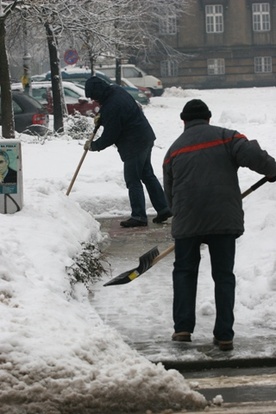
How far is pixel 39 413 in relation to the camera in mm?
5562

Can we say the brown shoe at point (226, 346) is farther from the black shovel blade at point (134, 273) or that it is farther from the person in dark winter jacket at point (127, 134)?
the person in dark winter jacket at point (127, 134)

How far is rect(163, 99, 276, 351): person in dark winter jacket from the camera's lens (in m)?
7.34

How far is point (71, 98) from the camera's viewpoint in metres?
35.2

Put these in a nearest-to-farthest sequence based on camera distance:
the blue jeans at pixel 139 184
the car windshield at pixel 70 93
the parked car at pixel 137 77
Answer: the blue jeans at pixel 139 184, the car windshield at pixel 70 93, the parked car at pixel 137 77

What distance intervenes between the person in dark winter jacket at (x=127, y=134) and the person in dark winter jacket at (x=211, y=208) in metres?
5.30

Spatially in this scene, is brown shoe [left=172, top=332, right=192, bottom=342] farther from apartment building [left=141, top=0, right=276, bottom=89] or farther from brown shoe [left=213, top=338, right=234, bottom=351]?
apartment building [left=141, top=0, right=276, bottom=89]

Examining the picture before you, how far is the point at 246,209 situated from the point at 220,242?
4.70m

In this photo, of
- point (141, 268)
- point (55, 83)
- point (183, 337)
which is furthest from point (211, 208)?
point (55, 83)

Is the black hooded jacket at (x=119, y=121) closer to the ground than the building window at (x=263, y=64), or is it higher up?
higher up

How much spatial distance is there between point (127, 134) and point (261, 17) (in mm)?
59158

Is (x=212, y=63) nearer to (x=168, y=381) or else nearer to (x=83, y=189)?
(x=83, y=189)

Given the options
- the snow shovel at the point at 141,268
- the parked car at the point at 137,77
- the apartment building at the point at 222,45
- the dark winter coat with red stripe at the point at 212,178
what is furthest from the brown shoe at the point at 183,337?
the apartment building at the point at 222,45

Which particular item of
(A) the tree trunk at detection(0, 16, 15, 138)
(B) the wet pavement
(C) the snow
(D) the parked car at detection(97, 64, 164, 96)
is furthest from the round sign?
(B) the wet pavement

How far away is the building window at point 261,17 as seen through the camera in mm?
70062
